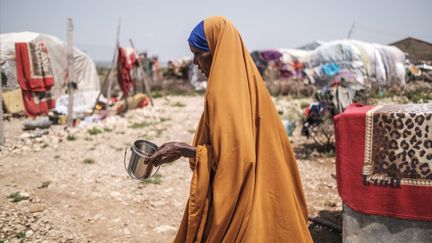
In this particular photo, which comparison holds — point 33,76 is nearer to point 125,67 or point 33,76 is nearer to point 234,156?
point 125,67

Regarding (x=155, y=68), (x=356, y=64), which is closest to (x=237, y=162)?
(x=356, y=64)

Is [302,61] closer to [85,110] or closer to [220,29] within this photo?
[85,110]

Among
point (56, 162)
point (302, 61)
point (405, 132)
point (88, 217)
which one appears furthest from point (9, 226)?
point (302, 61)

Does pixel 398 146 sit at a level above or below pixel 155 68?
above

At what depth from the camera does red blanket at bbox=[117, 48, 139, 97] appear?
371 inches

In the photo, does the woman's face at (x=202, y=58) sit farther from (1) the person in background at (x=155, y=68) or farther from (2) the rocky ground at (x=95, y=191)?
(1) the person in background at (x=155, y=68)

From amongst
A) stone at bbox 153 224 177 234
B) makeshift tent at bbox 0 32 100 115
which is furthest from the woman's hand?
makeshift tent at bbox 0 32 100 115

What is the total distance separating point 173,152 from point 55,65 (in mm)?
12740

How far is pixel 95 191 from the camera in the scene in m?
4.17

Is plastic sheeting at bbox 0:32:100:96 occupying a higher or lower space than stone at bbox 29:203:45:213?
higher

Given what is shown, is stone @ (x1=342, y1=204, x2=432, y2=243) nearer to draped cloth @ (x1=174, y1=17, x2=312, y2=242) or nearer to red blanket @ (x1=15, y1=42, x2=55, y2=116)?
draped cloth @ (x1=174, y1=17, x2=312, y2=242)

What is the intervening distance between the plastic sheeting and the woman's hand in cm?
1113

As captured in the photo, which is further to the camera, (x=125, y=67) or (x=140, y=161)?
(x=125, y=67)

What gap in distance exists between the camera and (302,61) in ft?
51.2
